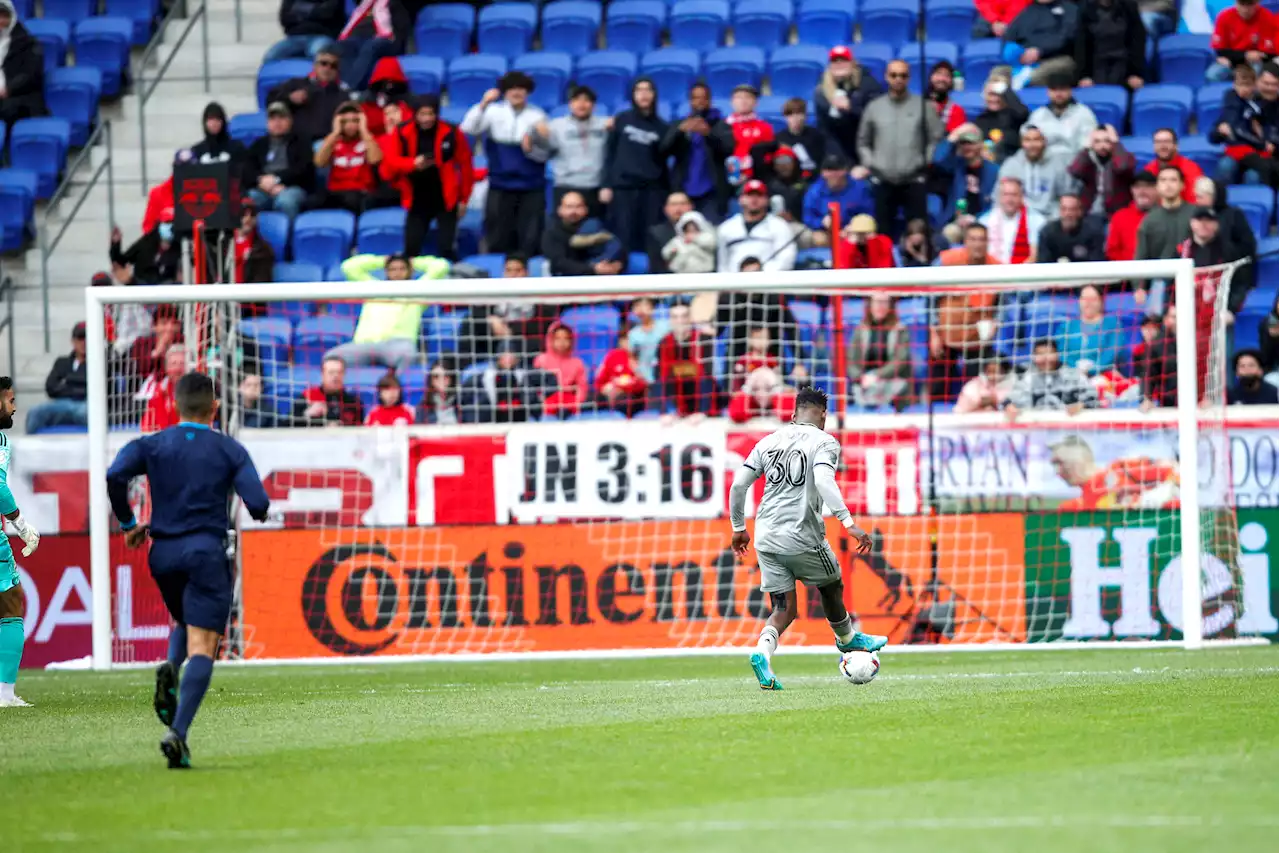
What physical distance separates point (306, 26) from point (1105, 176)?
9.29 meters

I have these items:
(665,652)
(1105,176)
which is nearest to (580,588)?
(665,652)

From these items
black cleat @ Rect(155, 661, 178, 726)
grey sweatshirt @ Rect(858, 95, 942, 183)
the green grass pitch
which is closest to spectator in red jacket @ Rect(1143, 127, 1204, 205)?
grey sweatshirt @ Rect(858, 95, 942, 183)

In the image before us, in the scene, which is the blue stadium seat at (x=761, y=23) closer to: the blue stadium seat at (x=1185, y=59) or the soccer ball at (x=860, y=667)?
the blue stadium seat at (x=1185, y=59)

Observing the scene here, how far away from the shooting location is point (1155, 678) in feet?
38.4

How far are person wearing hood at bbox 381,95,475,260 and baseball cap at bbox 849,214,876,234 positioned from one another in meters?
4.13

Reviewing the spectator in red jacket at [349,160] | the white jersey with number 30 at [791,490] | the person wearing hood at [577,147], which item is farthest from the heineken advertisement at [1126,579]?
the spectator in red jacket at [349,160]

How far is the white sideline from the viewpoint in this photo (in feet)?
49.1

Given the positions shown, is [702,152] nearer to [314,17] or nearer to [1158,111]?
[1158,111]

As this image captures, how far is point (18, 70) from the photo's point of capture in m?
21.9

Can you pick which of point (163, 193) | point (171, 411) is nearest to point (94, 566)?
point (171, 411)

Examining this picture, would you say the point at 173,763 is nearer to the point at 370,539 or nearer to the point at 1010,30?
the point at 370,539

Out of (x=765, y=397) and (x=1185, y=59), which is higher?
(x=1185, y=59)

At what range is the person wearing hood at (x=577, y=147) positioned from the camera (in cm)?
1948

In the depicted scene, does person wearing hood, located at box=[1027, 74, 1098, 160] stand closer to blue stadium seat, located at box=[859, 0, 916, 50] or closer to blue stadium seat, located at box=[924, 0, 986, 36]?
blue stadium seat, located at box=[924, 0, 986, 36]
